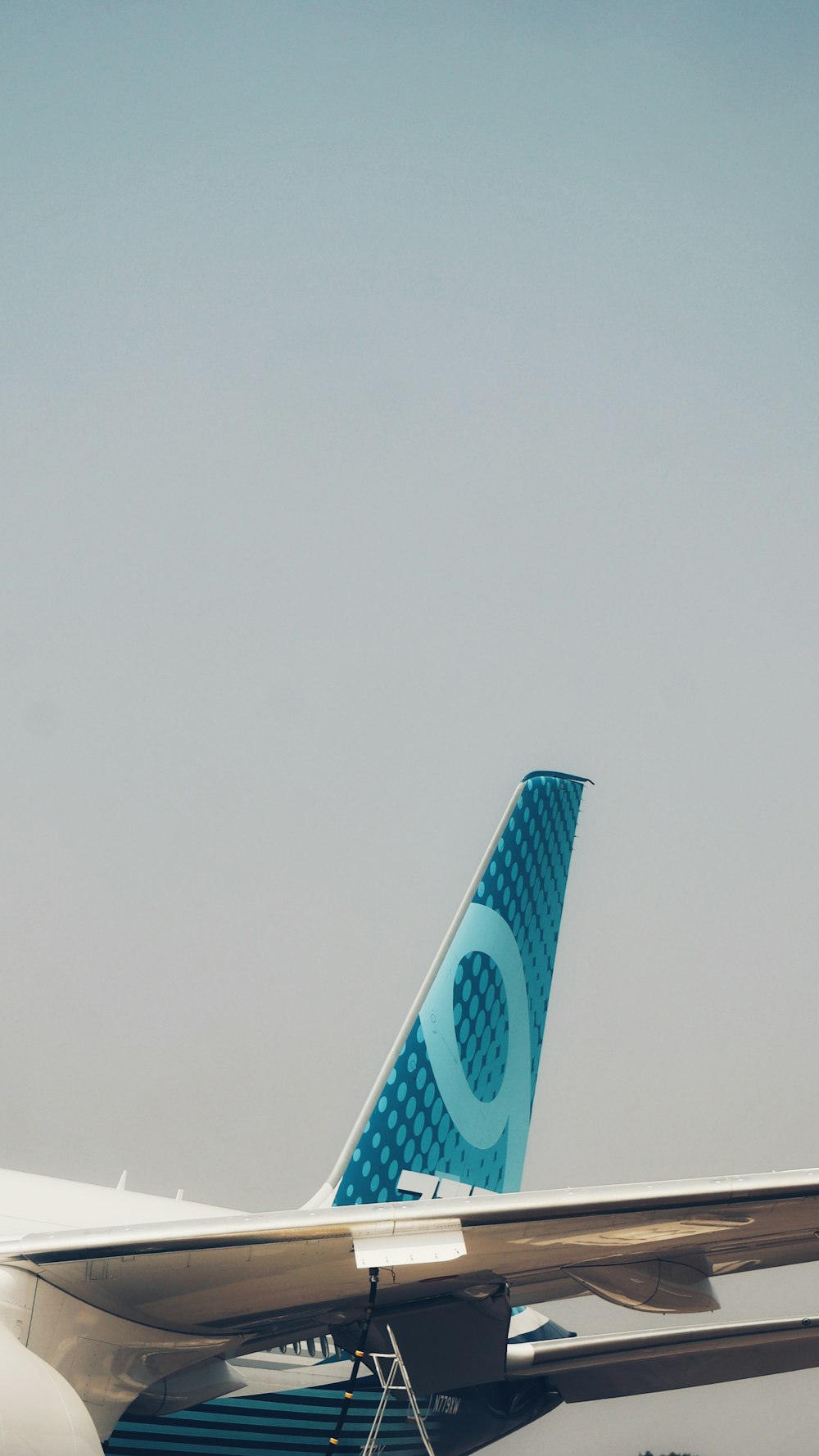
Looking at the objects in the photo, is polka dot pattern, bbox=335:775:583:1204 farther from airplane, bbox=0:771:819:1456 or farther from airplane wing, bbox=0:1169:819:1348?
airplane wing, bbox=0:1169:819:1348

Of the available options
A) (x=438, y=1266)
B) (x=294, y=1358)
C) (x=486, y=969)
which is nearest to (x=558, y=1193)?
(x=438, y=1266)

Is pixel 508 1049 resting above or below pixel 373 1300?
above

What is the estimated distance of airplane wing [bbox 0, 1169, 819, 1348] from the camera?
550cm

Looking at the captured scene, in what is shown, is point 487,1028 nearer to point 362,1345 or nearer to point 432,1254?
point 362,1345

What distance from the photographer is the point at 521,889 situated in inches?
471

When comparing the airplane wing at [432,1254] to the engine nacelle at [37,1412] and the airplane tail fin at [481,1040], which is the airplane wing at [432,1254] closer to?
the engine nacelle at [37,1412]

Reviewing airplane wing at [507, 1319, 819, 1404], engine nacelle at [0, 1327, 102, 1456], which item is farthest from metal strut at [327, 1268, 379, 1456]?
airplane wing at [507, 1319, 819, 1404]

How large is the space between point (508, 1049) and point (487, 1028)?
1.28 ft

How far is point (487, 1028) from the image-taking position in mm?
11164

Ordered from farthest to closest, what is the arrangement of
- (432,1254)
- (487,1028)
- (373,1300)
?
(487,1028) < (373,1300) < (432,1254)

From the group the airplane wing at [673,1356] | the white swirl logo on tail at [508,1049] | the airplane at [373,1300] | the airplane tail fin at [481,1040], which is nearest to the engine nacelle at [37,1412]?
the airplane at [373,1300]

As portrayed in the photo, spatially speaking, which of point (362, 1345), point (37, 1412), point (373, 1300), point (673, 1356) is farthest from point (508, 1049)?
point (37, 1412)

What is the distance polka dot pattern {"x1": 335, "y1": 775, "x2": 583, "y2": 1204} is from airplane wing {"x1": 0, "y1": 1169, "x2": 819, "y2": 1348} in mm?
3040

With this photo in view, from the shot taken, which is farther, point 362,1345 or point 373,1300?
point 362,1345
